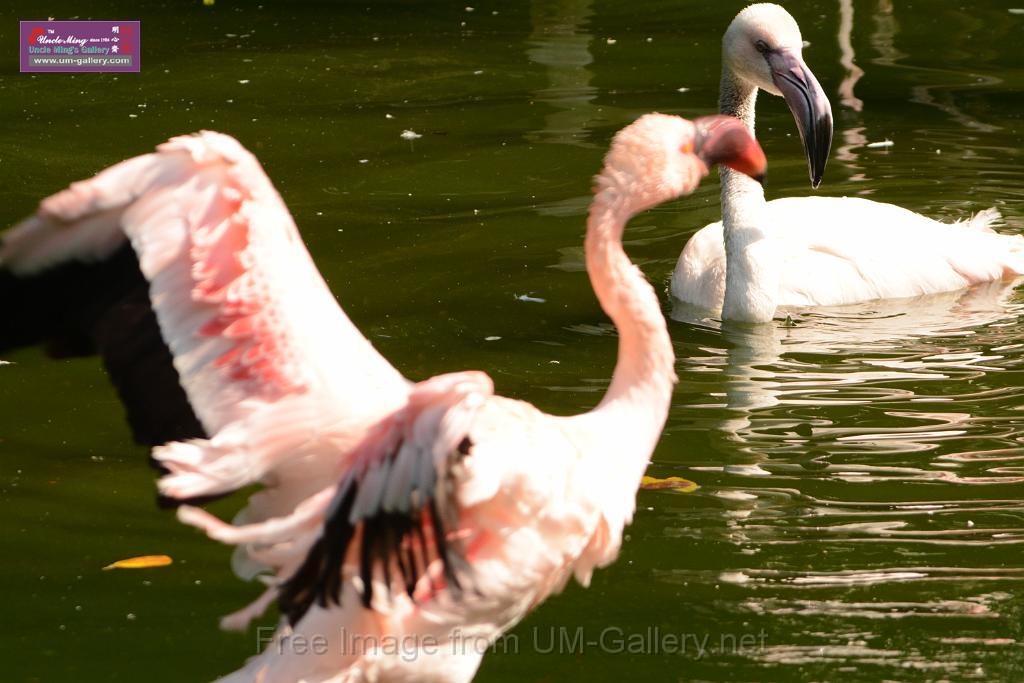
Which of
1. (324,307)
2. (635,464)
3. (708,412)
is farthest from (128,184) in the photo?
(708,412)

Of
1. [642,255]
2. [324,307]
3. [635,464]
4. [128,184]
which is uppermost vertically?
[128,184]

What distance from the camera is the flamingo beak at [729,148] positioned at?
3.38 meters

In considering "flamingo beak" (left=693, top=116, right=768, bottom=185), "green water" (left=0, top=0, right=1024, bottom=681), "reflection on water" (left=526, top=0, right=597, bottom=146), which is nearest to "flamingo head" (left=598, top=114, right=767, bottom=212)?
"flamingo beak" (left=693, top=116, right=768, bottom=185)

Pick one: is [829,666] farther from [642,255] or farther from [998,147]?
[998,147]

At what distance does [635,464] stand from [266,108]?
6.47 metres

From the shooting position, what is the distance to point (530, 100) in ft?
31.3

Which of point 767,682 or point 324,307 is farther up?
point 324,307

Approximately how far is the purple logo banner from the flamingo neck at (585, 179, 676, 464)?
24.8 feet

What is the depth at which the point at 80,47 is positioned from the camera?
11.0 metres

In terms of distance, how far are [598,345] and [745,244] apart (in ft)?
2.52

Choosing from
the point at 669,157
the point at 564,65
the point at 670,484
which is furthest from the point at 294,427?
the point at 564,65

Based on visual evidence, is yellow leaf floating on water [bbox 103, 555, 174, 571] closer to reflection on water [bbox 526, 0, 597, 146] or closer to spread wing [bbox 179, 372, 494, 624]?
spread wing [bbox 179, 372, 494, 624]

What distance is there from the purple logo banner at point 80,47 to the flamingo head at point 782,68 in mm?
5366

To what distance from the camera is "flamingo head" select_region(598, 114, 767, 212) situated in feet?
11.0
